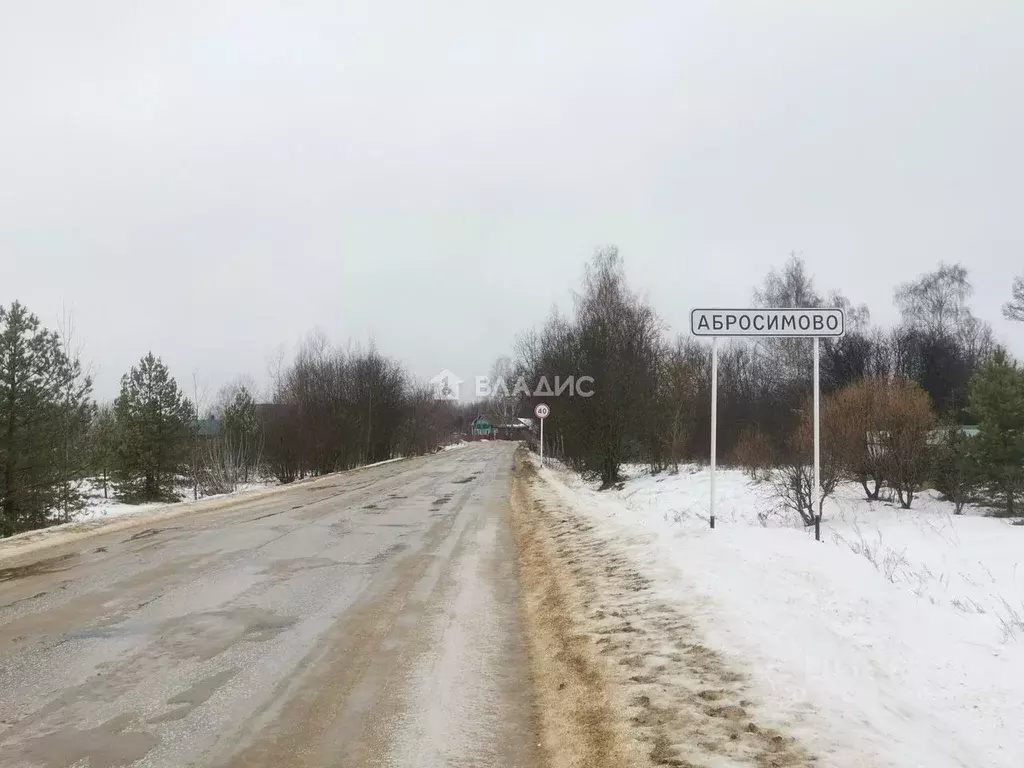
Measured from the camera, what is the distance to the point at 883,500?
18438 mm

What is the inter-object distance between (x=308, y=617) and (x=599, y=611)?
9.57 feet

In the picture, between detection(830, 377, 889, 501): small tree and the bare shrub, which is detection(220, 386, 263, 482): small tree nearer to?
the bare shrub

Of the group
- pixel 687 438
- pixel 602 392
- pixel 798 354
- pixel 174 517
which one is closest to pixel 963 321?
pixel 798 354

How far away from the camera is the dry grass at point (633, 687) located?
3648mm

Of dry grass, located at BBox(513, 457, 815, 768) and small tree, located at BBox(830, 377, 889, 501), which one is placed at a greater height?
small tree, located at BBox(830, 377, 889, 501)

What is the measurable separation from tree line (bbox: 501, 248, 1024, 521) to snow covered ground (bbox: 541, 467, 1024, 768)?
576 centimetres

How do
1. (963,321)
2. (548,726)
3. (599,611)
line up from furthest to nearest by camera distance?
(963,321) < (599,611) < (548,726)

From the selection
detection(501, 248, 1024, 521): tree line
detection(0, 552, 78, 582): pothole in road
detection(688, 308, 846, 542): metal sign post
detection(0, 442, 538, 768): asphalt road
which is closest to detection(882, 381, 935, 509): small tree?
detection(501, 248, 1024, 521): tree line

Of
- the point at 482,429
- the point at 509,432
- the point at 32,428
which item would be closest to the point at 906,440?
the point at 32,428

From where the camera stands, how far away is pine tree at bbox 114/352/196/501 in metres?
36.1

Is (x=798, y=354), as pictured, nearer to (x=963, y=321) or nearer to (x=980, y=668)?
(x=963, y=321)

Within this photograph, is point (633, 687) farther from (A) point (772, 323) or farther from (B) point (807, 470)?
(B) point (807, 470)

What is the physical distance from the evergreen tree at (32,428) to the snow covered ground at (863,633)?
2050 cm

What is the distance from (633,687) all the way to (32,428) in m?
24.4
